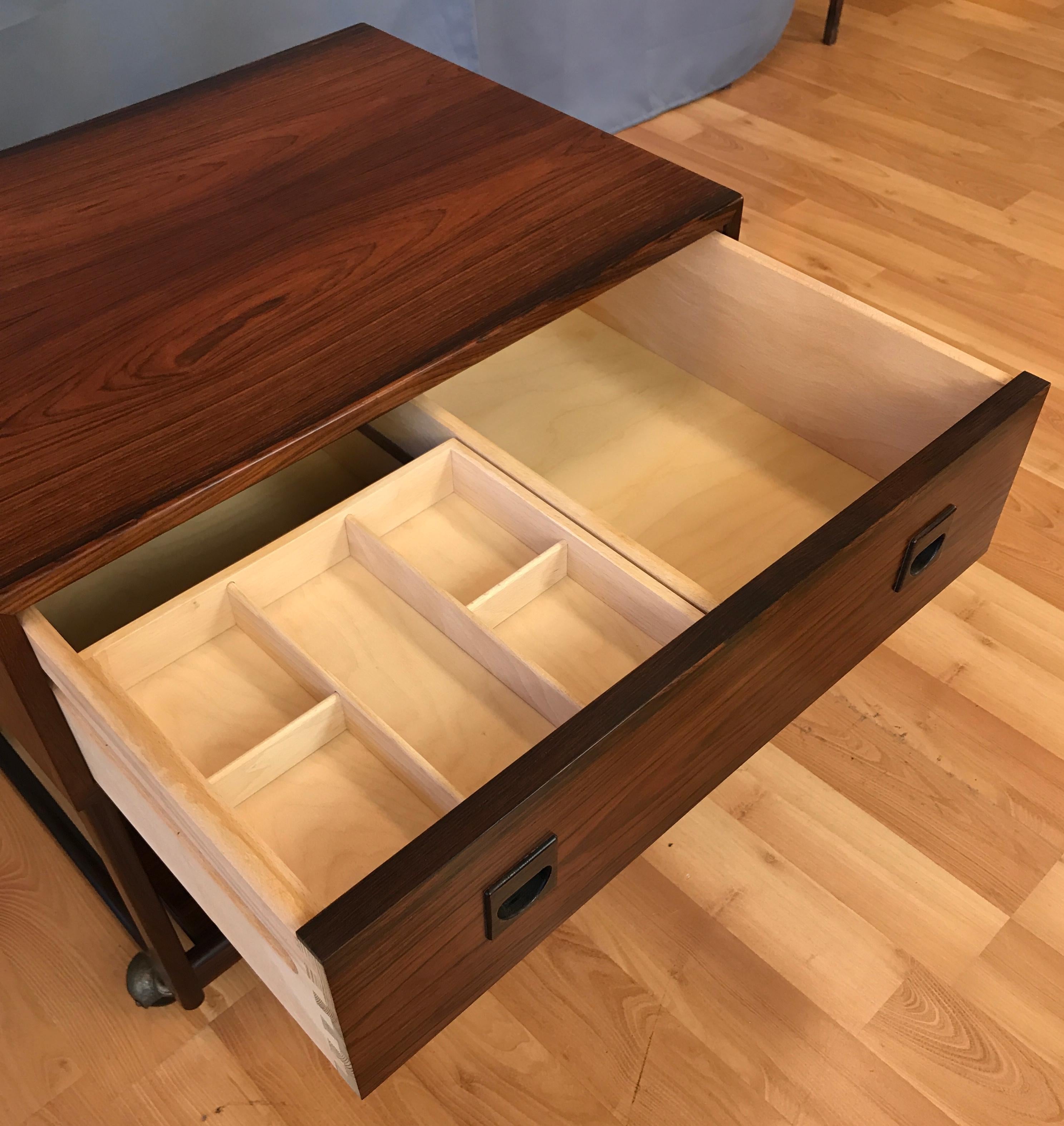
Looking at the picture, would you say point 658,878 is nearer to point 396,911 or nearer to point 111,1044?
point 111,1044

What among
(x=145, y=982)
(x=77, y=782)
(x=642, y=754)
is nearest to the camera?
(x=642, y=754)

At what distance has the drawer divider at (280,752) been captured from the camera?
2.09ft

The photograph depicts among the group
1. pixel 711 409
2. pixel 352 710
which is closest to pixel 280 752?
pixel 352 710

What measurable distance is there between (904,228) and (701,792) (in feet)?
4.58

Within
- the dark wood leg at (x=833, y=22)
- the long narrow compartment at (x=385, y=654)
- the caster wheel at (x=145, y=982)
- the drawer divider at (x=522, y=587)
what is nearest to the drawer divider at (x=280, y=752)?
the long narrow compartment at (x=385, y=654)

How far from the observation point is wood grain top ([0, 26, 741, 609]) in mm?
611

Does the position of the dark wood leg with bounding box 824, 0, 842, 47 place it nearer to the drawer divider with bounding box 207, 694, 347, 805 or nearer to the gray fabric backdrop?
the gray fabric backdrop

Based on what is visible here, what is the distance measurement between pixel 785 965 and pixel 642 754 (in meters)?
0.47

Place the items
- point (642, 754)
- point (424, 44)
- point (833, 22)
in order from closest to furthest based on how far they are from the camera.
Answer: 1. point (642, 754)
2. point (424, 44)
3. point (833, 22)

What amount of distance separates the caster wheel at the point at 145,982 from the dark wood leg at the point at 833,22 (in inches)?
84.4

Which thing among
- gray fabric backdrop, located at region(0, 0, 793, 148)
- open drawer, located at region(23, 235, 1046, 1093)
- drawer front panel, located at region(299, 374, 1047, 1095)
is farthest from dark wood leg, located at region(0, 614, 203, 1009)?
gray fabric backdrop, located at region(0, 0, 793, 148)

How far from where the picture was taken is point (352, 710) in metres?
0.66

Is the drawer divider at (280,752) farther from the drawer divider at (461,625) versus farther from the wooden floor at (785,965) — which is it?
the wooden floor at (785,965)

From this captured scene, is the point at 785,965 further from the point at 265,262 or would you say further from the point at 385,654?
the point at 265,262
